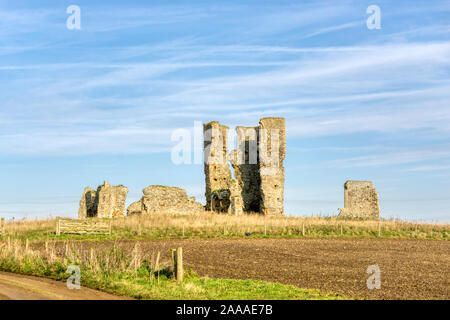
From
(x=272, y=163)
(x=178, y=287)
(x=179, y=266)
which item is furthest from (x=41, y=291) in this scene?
(x=272, y=163)

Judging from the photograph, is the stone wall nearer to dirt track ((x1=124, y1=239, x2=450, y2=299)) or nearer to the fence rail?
the fence rail

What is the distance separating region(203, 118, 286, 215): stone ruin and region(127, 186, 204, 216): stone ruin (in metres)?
3.91

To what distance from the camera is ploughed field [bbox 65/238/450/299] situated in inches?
632

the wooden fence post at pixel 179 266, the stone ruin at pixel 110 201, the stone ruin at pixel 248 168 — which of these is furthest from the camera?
the stone ruin at pixel 110 201

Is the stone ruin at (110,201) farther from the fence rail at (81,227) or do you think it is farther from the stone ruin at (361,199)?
the stone ruin at (361,199)

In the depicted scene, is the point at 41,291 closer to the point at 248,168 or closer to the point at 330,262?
the point at 330,262

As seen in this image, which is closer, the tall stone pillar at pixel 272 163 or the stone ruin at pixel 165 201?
the stone ruin at pixel 165 201

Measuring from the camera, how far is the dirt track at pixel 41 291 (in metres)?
13.3

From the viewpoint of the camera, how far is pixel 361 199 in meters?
49.8

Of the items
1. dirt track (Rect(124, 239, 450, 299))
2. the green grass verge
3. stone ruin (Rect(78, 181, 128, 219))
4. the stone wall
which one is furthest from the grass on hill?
the green grass verge

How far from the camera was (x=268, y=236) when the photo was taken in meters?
33.1

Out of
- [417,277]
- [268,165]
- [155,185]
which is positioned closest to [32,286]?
[417,277]

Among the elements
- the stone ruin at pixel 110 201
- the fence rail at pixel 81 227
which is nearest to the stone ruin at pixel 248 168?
the stone ruin at pixel 110 201
